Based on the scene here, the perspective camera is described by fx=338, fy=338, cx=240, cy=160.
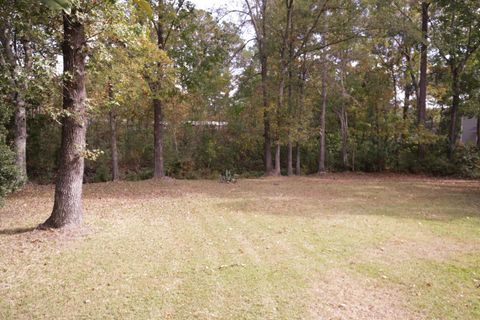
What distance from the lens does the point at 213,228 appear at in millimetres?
6387

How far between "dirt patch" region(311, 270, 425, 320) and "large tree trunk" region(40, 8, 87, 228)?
4.33 m

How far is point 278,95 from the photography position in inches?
613

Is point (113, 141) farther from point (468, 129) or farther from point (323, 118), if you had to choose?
point (468, 129)

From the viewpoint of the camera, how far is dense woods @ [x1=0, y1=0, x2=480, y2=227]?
12531mm

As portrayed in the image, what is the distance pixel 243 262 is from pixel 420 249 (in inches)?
111

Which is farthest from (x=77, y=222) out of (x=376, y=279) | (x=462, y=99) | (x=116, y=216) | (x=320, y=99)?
(x=462, y=99)

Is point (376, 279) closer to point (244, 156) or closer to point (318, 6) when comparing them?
point (318, 6)

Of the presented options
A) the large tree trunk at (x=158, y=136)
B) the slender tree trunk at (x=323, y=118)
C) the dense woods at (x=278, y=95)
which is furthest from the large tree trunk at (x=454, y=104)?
the large tree trunk at (x=158, y=136)

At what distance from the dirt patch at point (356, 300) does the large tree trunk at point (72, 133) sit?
4.33 metres

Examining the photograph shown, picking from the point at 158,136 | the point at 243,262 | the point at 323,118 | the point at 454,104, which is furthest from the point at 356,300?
the point at 454,104

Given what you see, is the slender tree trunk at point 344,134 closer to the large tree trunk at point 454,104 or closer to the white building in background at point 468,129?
the large tree trunk at point 454,104

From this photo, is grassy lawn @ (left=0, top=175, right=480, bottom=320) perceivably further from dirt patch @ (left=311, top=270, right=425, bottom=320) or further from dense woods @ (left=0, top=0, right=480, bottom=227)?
dense woods @ (left=0, top=0, right=480, bottom=227)

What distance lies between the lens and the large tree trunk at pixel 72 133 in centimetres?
555

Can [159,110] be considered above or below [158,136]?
above
